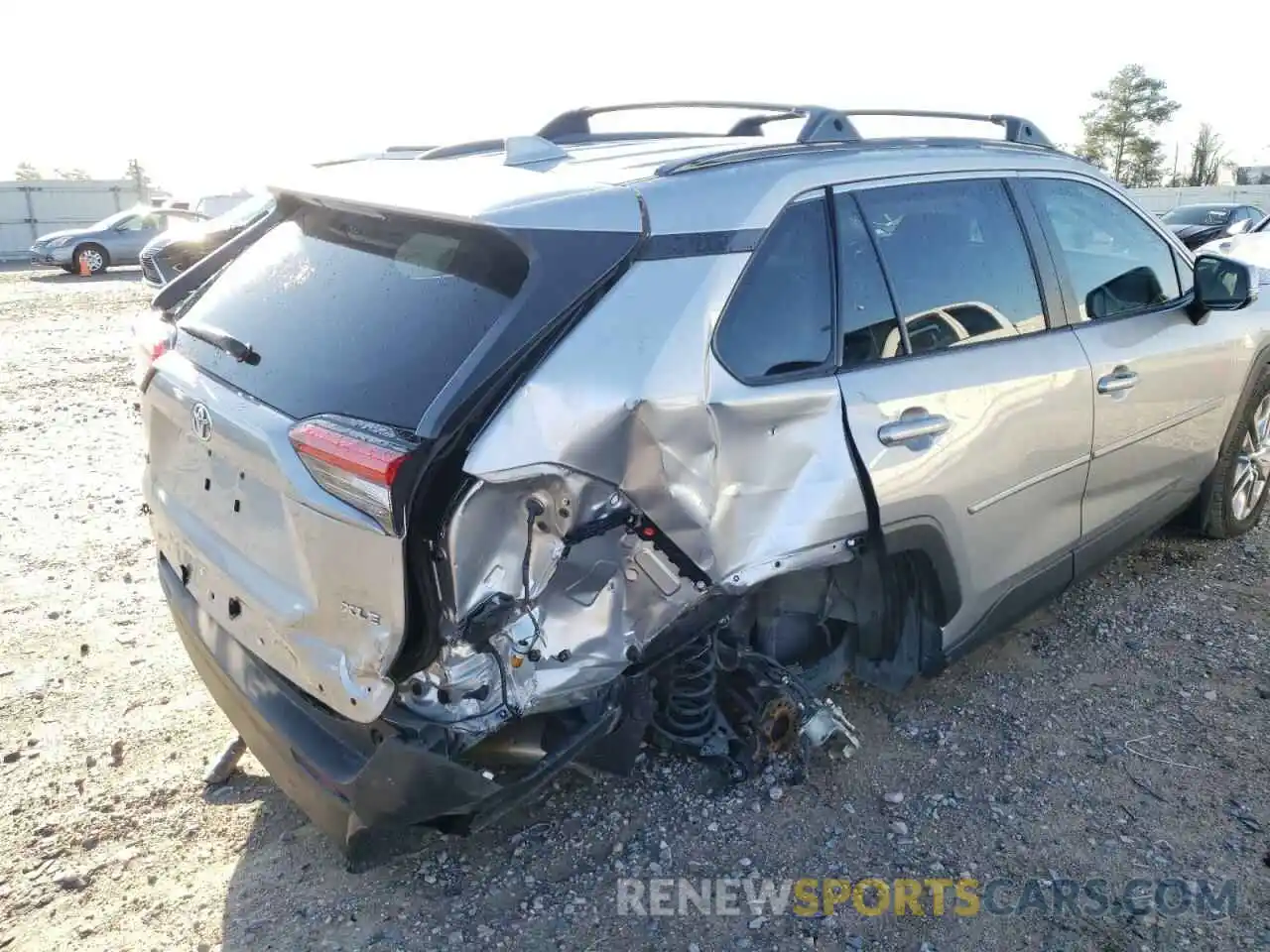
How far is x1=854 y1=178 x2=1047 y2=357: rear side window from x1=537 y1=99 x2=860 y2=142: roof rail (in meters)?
Answer: 0.24

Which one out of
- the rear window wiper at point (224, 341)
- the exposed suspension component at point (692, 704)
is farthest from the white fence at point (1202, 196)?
the rear window wiper at point (224, 341)

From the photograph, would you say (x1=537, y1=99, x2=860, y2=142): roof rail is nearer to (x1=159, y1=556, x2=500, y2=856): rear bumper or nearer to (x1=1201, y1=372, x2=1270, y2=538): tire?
(x1=159, y1=556, x2=500, y2=856): rear bumper

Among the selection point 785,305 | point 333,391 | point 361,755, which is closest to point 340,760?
point 361,755

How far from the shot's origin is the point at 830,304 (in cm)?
272

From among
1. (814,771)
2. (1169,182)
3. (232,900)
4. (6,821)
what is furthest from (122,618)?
(1169,182)

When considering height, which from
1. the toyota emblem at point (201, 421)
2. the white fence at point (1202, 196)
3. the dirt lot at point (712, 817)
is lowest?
the white fence at point (1202, 196)

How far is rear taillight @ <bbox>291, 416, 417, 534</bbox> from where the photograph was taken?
204cm

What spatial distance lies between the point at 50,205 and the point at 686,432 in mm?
31911

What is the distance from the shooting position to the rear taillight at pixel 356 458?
6.70 ft

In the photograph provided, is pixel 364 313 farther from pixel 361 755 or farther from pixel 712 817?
pixel 712 817

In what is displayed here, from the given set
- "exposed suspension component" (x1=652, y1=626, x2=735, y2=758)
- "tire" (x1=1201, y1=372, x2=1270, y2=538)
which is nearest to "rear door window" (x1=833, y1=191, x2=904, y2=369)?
"exposed suspension component" (x1=652, y1=626, x2=735, y2=758)

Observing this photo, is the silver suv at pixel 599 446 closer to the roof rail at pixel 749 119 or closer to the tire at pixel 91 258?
the roof rail at pixel 749 119

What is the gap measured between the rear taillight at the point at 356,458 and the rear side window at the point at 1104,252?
250 centimetres

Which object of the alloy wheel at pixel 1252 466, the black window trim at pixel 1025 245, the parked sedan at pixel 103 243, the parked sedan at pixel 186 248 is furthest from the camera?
the parked sedan at pixel 103 243
